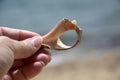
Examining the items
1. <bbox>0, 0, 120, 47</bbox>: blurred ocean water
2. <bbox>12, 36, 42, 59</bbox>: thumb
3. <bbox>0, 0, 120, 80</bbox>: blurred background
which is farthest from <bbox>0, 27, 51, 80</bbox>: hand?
<bbox>0, 0, 120, 47</bbox>: blurred ocean water

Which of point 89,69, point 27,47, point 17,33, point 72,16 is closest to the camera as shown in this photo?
point 27,47

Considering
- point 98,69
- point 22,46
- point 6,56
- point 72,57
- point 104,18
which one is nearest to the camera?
point 6,56

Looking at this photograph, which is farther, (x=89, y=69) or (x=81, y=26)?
(x=81, y=26)

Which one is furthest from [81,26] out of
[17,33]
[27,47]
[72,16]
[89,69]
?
[27,47]

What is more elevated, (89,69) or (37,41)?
(37,41)

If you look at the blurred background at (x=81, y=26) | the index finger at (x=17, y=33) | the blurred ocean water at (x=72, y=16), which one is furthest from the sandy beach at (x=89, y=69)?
the index finger at (x=17, y=33)

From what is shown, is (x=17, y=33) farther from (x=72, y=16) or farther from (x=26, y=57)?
(x=72, y=16)

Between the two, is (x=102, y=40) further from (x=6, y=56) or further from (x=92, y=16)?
(x=6, y=56)

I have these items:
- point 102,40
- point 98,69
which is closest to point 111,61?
point 98,69
